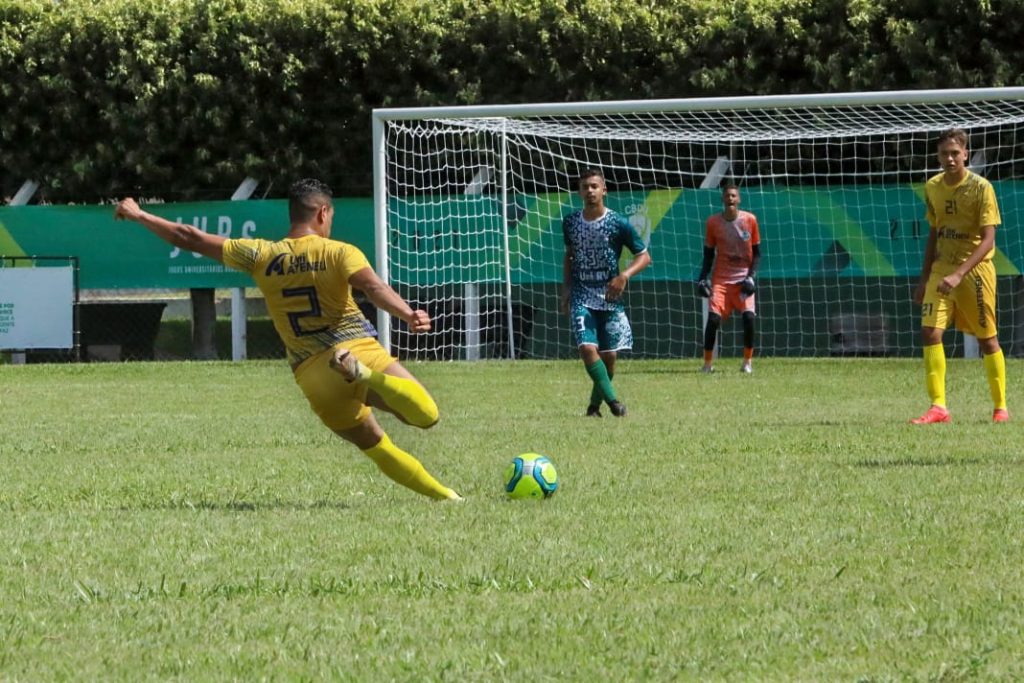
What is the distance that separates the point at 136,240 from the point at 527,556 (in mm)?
18389

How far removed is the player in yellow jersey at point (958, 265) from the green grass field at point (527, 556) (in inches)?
21.1

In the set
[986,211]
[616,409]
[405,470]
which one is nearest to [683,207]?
[616,409]

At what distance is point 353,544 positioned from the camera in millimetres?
6348

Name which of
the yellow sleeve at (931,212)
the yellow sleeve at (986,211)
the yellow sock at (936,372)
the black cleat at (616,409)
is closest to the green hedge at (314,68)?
the black cleat at (616,409)

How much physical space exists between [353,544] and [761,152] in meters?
16.8

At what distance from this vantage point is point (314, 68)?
950 inches

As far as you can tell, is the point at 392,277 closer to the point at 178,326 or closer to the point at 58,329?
the point at 58,329

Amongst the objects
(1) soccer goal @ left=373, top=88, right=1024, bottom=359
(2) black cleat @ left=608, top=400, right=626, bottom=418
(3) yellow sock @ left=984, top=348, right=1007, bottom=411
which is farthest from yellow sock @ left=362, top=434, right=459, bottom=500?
(1) soccer goal @ left=373, top=88, right=1024, bottom=359

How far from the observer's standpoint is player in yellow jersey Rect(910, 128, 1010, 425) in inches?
446

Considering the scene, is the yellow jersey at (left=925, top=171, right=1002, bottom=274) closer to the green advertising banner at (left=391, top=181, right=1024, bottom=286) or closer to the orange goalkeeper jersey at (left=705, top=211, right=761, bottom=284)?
the orange goalkeeper jersey at (left=705, top=211, right=761, bottom=284)

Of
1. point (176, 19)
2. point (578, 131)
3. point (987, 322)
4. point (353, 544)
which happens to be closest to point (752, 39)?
point (578, 131)

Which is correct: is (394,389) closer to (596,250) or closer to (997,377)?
(596,250)

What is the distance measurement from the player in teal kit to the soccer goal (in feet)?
24.3

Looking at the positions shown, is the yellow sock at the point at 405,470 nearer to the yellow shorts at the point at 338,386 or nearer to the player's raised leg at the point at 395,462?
the player's raised leg at the point at 395,462
